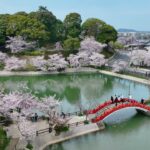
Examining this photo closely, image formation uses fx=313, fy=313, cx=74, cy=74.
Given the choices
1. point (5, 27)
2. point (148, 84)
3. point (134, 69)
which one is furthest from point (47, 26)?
point (148, 84)

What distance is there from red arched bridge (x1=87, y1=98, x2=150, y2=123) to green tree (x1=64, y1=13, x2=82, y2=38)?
3596 cm

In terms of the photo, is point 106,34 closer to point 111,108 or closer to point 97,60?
point 97,60

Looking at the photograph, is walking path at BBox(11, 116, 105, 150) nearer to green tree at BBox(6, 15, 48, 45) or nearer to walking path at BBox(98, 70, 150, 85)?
walking path at BBox(98, 70, 150, 85)

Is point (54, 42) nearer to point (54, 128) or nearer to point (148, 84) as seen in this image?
point (148, 84)

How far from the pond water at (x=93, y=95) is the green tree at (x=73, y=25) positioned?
1694 centimetres

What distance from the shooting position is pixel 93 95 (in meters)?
33.1

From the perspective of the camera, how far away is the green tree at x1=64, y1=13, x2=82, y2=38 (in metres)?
A: 59.5

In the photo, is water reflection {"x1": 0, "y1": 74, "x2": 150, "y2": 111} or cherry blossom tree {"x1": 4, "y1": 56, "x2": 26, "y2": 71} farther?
cherry blossom tree {"x1": 4, "y1": 56, "x2": 26, "y2": 71}

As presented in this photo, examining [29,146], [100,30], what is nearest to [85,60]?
[100,30]

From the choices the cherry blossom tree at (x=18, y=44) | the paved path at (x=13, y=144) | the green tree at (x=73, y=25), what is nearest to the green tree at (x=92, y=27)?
the green tree at (x=73, y=25)

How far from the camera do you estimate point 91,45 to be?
51.4 metres

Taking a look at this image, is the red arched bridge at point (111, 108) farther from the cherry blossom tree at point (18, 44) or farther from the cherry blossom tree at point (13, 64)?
the cherry blossom tree at point (18, 44)

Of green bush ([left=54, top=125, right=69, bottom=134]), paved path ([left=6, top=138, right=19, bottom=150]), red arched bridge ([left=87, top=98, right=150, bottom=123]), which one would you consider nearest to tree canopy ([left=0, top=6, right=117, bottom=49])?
red arched bridge ([left=87, top=98, right=150, bottom=123])

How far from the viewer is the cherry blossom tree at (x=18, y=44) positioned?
168 feet
